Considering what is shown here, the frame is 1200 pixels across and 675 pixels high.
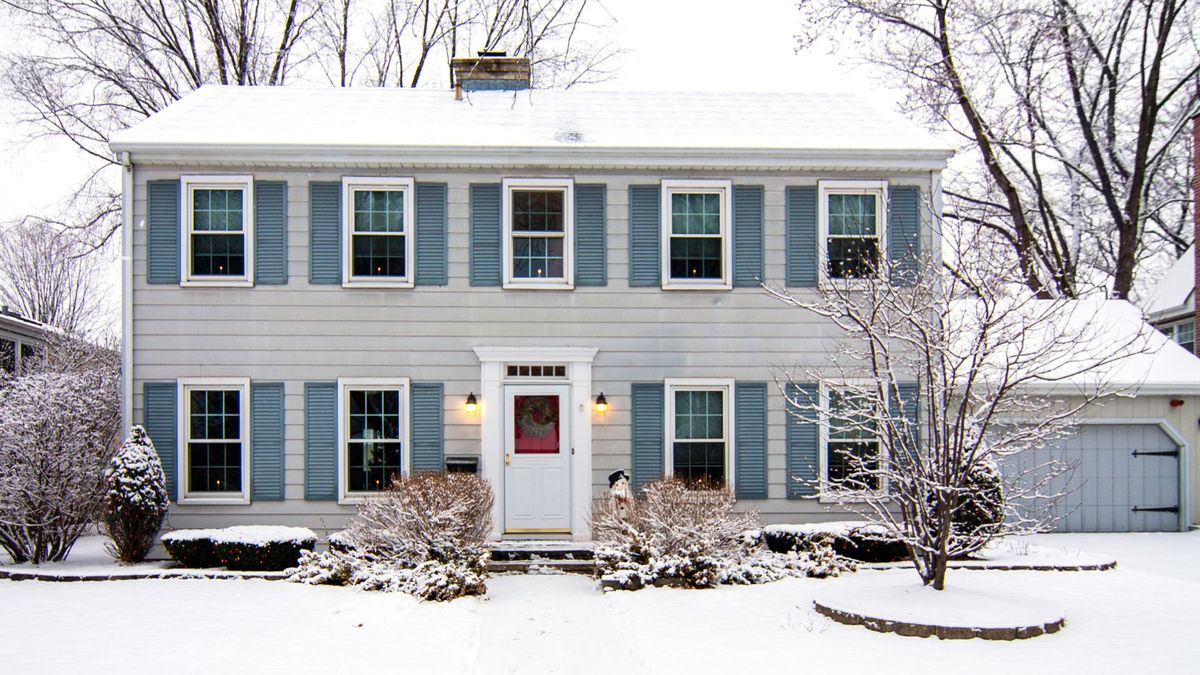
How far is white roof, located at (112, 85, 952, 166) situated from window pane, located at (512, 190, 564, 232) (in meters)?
0.58

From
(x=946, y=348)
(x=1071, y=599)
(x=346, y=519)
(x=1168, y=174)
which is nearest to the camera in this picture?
(x=946, y=348)

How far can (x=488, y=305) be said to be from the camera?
13.6m

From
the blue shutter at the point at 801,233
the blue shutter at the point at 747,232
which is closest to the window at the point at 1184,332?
the blue shutter at the point at 801,233

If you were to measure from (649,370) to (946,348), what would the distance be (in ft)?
15.7

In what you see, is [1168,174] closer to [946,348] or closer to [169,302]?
[946,348]

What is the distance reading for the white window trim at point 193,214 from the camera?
1343 centimetres

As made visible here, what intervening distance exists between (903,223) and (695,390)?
358cm

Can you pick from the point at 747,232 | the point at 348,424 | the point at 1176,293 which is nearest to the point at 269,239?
the point at 348,424

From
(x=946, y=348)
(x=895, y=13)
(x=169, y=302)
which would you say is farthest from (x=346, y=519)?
(x=895, y=13)

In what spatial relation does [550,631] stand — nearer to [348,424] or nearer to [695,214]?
[348,424]

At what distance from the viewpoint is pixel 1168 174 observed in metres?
26.3

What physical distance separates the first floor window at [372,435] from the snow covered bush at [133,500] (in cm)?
227

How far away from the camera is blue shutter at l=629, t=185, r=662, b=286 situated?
45.0ft

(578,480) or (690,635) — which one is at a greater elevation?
(578,480)
